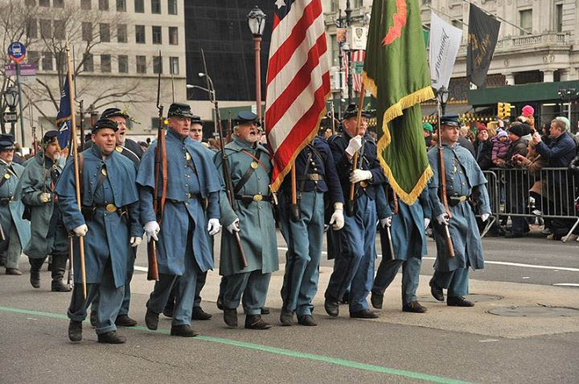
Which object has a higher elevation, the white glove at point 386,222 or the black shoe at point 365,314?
the white glove at point 386,222

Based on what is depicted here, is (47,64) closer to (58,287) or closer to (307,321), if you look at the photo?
(58,287)

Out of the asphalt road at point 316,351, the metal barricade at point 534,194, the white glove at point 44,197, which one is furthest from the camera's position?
the metal barricade at point 534,194

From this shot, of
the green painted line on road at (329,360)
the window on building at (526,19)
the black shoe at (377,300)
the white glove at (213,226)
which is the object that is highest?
the window on building at (526,19)

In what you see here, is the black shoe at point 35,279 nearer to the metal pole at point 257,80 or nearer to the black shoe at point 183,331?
the metal pole at point 257,80

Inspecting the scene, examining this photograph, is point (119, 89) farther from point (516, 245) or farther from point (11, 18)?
point (516, 245)

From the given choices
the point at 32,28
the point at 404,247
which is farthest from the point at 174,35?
the point at 404,247

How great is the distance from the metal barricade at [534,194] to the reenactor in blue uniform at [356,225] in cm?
824

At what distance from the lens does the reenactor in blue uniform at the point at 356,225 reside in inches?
423

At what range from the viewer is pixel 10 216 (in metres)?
16.5

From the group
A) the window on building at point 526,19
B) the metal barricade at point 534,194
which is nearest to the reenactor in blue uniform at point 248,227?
the metal barricade at point 534,194

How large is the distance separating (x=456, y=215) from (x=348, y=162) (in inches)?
53.9

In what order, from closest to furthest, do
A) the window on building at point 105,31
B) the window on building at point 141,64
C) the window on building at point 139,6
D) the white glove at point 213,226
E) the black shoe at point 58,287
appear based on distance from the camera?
1. the white glove at point 213,226
2. the black shoe at point 58,287
3. the window on building at point 105,31
4. the window on building at point 141,64
5. the window on building at point 139,6

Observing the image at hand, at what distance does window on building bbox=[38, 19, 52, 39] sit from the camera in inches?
2537

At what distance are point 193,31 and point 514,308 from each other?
86.1 metres
